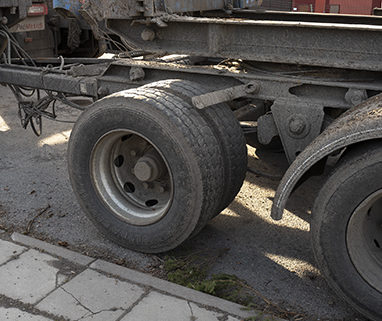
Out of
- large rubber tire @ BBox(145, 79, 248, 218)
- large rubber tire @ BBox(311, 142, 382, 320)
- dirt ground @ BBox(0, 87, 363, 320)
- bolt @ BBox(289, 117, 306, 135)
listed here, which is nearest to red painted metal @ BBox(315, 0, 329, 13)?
dirt ground @ BBox(0, 87, 363, 320)

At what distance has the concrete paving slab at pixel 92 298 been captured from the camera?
10.2 ft

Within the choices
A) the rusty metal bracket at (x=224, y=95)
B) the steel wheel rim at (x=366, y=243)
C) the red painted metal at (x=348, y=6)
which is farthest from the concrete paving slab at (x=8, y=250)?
the red painted metal at (x=348, y=6)

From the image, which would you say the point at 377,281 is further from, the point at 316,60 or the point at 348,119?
the point at 316,60

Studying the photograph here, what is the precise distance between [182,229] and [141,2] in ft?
5.22

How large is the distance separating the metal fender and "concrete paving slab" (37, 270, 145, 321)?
102 cm

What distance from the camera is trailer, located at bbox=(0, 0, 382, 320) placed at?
299 cm

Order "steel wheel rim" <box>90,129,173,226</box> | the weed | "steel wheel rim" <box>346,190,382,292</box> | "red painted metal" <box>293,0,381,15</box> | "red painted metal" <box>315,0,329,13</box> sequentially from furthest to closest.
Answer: "red painted metal" <box>315,0,329,13</box> < "red painted metal" <box>293,0,381,15</box> < "steel wheel rim" <box>90,129,173,226</box> < the weed < "steel wheel rim" <box>346,190,382,292</box>

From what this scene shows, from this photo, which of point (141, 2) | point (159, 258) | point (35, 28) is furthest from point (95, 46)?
point (159, 258)

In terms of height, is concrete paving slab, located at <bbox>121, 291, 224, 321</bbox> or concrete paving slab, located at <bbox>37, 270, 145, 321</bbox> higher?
concrete paving slab, located at <bbox>37, 270, 145, 321</bbox>

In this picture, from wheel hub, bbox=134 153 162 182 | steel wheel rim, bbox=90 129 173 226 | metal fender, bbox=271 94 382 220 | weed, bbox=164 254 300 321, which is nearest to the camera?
metal fender, bbox=271 94 382 220

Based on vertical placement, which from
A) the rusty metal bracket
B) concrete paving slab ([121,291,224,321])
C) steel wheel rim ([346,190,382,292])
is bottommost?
concrete paving slab ([121,291,224,321])

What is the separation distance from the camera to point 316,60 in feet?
11.2

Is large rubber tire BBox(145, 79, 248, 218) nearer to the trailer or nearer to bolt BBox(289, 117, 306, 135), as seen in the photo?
the trailer

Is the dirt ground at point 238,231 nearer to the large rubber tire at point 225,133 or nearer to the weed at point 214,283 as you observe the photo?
the weed at point 214,283
